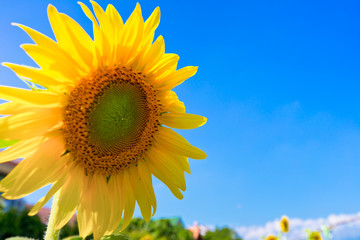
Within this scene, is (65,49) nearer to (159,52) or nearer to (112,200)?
(159,52)

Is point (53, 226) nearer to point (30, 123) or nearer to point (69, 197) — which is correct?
point (69, 197)

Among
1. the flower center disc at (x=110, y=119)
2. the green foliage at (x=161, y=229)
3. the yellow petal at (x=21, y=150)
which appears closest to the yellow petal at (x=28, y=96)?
the flower center disc at (x=110, y=119)

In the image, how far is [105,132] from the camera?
212 centimetres

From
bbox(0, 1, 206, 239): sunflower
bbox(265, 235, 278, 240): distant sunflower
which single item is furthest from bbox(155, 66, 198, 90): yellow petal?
bbox(265, 235, 278, 240): distant sunflower

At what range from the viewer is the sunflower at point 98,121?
182 centimetres

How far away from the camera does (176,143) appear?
226cm

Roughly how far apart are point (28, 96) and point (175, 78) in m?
0.86

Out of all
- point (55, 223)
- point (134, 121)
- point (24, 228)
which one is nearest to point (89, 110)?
point (134, 121)

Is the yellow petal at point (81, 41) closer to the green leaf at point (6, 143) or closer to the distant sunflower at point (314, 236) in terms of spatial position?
the green leaf at point (6, 143)

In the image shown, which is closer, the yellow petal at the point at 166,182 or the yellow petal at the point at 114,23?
the yellow petal at the point at 114,23

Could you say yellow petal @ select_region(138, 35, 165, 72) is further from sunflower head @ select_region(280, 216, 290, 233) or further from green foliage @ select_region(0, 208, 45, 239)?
green foliage @ select_region(0, 208, 45, 239)

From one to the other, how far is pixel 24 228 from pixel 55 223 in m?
8.36

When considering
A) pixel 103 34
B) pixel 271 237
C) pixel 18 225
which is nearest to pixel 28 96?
pixel 103 34

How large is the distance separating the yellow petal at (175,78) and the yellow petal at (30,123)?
649 mm
